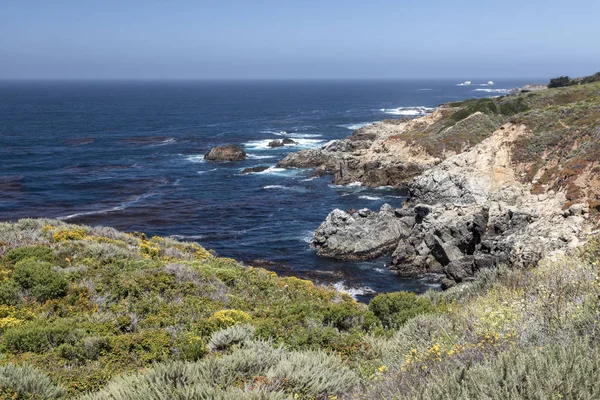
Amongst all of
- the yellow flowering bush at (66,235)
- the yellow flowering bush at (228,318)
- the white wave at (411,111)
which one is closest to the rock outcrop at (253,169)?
the yellow flowering bush at (66,235)

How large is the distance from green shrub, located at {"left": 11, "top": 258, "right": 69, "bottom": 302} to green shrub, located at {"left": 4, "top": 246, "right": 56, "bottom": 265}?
1343 millimetres

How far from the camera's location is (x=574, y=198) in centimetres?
2723

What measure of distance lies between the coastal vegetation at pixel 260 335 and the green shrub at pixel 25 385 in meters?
0.02

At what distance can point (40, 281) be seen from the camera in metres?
11.8

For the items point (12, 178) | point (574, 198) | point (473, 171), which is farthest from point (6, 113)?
point (574, 198)

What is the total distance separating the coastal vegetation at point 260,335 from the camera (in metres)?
5.56

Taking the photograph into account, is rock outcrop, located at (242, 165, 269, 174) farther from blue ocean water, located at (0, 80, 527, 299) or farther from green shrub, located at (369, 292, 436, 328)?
green shrub, located at (369, 292, 436, 328)

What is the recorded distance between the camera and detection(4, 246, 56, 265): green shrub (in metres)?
13.5

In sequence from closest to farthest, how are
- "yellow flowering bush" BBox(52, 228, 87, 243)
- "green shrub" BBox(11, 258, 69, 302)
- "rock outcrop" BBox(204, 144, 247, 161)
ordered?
1. "green shrub" BBox(11, 258, 69, 302)
2. "yellow flowering bush" BBox(52, 228, 87, 243)
3. "rock outcrop" BBox(204, 144, 247, 161)

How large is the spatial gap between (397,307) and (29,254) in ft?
34.7

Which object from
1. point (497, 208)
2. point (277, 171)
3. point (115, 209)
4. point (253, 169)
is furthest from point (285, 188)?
point (497, 208)

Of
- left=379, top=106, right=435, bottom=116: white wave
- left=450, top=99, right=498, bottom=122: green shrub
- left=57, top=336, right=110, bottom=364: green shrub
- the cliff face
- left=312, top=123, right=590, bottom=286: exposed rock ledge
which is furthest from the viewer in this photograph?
left=379, top=106, right=435, bottom=116: white wave

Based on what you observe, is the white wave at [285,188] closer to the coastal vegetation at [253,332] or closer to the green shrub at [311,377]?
the coastal vegetation at [253,332]

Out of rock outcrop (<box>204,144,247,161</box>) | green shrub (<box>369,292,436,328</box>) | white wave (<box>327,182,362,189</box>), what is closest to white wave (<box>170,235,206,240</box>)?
white wave (<box>327,182,362,189</box>)
